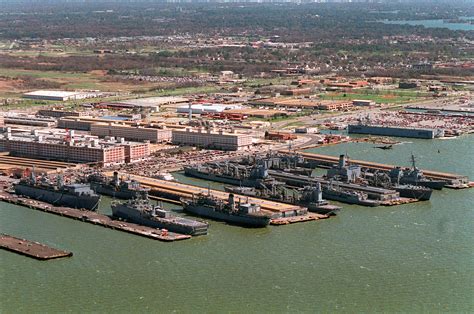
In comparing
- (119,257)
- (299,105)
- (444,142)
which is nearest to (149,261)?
(119,257)

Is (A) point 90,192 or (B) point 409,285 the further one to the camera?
(A) point 90,192

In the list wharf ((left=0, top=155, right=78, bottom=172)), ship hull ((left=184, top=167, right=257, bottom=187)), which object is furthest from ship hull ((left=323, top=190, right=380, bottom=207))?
wharf ((left=0, top=155, right=78, bottom=172))

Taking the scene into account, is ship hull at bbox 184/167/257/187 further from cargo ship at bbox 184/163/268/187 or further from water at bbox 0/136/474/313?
water at bbox 0/136/474/313

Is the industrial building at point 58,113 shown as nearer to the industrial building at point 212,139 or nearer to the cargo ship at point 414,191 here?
the industrial building at point 212,139

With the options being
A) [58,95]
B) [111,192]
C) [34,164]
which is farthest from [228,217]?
[58,95]

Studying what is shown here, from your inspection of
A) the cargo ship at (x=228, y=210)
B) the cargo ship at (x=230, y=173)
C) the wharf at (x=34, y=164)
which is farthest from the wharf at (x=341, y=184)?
the wharf at (x=34, y=164)

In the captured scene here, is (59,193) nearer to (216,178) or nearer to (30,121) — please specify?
(216,178)

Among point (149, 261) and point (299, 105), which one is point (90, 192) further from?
point (299, 105)
